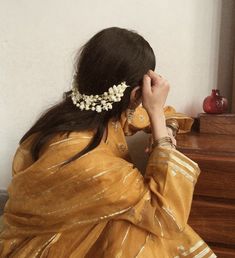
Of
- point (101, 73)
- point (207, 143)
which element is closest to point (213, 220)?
point (207, 143)

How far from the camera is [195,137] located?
996 mm

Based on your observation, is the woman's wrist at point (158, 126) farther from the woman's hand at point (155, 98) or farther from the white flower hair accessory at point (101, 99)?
the white flower hair accessory at point (101, 99)

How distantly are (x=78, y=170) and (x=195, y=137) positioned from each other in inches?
17.4

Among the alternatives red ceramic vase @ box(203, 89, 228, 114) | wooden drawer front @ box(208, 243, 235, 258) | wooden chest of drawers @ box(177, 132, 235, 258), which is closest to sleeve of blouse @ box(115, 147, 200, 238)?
wooden chest of drawers @ box(177, 132, 235, 258)

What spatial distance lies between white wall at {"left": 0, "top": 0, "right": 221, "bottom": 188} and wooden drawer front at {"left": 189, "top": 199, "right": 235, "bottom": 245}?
45 centimetres

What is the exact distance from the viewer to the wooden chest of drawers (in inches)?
31.3

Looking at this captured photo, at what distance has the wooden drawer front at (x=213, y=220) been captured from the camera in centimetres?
82

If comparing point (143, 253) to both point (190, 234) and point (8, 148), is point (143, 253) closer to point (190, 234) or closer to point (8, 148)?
point (190, 234)

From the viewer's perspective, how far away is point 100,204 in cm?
69

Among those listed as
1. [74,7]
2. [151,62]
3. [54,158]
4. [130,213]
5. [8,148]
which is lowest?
[8,148]

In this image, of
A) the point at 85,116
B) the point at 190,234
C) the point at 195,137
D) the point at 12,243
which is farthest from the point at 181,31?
the point at 12,243

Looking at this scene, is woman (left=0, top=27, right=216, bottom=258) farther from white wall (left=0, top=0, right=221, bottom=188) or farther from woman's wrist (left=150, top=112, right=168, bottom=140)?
white wall (left=0, top=0, right=221, bottom=188)

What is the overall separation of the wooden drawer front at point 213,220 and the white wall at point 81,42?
0.45 meters

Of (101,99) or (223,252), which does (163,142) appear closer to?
(101,99)
